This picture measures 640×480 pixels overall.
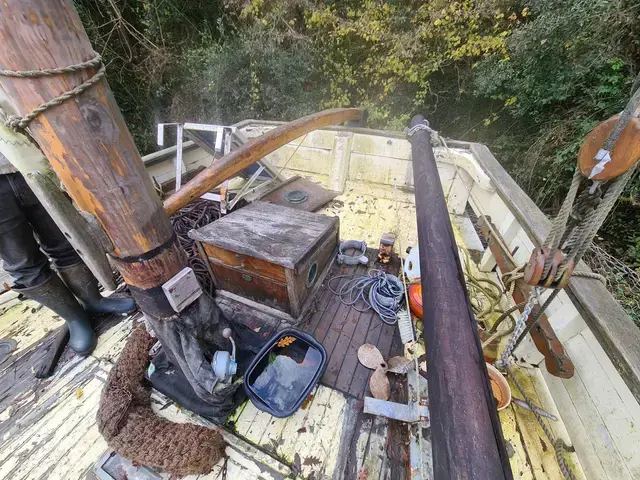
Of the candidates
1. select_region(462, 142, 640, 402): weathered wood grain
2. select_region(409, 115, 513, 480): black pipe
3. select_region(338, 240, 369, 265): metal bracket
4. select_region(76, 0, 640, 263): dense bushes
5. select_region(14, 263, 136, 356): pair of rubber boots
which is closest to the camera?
select_region(409, 115, 513, 480): black pipe

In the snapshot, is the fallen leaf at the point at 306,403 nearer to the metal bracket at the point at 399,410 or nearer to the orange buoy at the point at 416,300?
the metal bracket at the point at 399,410

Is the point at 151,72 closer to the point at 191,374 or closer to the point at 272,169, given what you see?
the point at 272,169

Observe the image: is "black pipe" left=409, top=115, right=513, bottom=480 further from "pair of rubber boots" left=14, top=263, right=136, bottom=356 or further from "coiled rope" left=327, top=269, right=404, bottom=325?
"pair of rubber boots" left=14, top=263, right=136, bottom=356

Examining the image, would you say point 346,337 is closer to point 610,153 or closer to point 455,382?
point 455,382

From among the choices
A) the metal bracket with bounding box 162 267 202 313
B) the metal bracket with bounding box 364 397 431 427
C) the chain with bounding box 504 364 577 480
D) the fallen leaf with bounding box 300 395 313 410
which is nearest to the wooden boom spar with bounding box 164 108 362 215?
the metal bracket with bounding box 162 267 202 313

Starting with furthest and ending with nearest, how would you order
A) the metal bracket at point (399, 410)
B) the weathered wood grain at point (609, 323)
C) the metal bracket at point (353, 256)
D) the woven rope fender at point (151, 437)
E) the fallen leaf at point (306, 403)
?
the metal bracket at point (353, 256) → the fallen leaf at point (306, 403) → the metal bracket at point (399, 410) → the woven rope fender at point (151, 437) → the weathered wood grain at point (609, 323)

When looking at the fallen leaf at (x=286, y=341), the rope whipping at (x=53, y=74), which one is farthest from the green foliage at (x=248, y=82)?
the rope whipping at (x=53, y=74)

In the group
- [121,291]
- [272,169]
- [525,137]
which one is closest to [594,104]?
[525,137]

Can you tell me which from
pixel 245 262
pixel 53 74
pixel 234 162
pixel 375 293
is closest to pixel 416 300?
pixel 375 293
